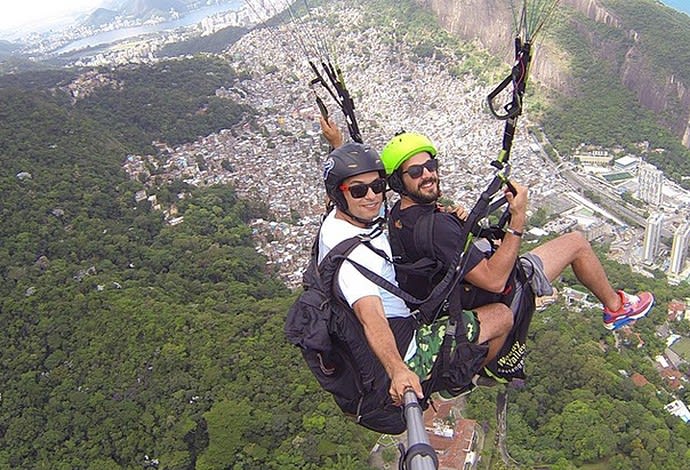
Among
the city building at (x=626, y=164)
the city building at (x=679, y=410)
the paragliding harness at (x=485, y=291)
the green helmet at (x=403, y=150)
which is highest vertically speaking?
the green helmet at (x=403, y=150)

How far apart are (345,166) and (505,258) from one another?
30.7 inches

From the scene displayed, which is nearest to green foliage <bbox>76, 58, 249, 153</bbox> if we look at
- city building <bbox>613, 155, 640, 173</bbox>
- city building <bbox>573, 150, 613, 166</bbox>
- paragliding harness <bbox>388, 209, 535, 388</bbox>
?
city building <bbox>573, 150, 613, 166</bbox>

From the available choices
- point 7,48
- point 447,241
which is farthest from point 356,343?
point 7,48

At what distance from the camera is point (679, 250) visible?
19000mm

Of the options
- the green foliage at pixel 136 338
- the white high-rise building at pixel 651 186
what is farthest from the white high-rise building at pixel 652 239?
the green foliage at pixel 136 338

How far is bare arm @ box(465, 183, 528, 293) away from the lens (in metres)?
2.25

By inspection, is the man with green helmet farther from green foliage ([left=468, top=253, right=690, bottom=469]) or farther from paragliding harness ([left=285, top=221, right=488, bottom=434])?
green foliage ([left=468, top=253, right=690, bottom=469])

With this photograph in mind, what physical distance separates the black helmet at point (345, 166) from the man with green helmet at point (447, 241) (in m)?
0.13

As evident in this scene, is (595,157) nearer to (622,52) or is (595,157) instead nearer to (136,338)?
(622,52)

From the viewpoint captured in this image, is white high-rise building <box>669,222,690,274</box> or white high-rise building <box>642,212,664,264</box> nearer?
white high-rise building <box>669,222,690,274</box>

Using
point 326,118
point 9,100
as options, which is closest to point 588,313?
point 326,118

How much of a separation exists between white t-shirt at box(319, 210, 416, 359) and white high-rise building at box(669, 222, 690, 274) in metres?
19.9

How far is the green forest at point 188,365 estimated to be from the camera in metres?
10.5

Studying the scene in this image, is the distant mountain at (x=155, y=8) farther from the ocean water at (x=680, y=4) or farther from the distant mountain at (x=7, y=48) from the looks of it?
the ocean water at (x=680, y=4)
